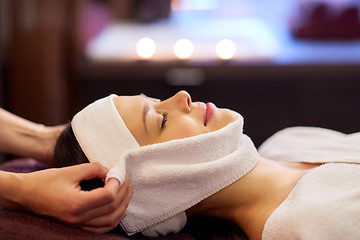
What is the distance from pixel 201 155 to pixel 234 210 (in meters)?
0.19

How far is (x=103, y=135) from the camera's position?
1.14 m

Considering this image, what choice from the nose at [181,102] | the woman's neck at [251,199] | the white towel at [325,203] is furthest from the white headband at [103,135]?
the white towel at [325,203]

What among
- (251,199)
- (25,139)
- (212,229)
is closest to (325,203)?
(251,199)

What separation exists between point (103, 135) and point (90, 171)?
0.13 meters

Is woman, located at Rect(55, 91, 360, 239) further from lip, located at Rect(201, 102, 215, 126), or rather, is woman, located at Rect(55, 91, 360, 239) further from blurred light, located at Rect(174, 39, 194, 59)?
blurred light, located at Rect(174, 39, 194, 59)

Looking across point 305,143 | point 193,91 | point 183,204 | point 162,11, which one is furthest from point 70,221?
point 162,11

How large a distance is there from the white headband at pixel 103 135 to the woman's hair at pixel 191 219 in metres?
0.03

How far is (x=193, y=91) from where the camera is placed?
2492 millimetres

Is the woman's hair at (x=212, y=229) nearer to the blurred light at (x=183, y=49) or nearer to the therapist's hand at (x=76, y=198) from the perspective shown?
the therapist's hand at (x=76, y=198)

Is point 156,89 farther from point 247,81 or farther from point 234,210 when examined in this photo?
point 234,210

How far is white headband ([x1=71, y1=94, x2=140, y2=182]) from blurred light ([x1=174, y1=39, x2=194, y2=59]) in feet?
4.66

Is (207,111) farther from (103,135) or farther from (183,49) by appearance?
(183,49)

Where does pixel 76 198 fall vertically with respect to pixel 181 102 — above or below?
below

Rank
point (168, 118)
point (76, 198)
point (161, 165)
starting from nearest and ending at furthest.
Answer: point (76, 198) < point (161, 165) < point (168, 118)
